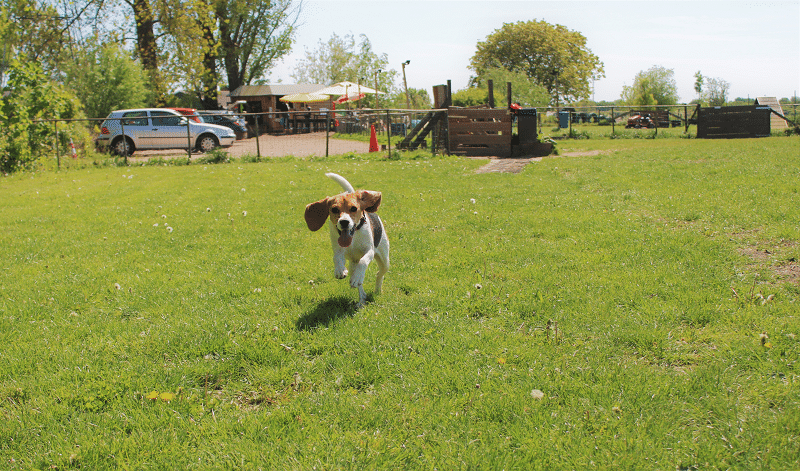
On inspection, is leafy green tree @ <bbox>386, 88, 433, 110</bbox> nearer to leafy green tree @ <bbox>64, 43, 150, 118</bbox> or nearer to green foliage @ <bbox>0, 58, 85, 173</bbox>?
leafy green tree @ <bbox>64, 43, 150, 118</bbox>

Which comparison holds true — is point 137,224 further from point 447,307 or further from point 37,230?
point 447,307

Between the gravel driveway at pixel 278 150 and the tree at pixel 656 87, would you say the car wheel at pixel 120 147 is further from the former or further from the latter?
A: the tree at pixel 656 87

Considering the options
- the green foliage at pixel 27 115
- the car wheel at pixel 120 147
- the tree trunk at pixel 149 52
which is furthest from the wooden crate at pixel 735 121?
the tree trunk at pixel 149 52

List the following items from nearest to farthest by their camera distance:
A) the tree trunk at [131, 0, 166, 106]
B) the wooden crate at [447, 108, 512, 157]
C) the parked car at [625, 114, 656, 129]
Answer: the wooden crate at [447, 108, 512, 157], the tree trunk at [131, 0, 166, 106], the parked car at [625, 114, 656, 129]

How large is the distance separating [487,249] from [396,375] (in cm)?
289

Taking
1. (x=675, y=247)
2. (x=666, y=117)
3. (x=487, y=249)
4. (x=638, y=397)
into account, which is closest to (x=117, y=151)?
(x=487, y=249)

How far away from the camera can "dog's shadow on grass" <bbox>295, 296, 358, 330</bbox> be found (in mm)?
→ 4102

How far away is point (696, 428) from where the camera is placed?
265 cm

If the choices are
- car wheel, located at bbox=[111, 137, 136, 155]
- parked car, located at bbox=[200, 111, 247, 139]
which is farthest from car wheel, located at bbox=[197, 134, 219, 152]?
parked car, located at bbox=[200, 111, 247, 139]

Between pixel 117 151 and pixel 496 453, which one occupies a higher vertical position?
pixel 117 151

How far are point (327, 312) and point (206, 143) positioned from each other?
698 inches

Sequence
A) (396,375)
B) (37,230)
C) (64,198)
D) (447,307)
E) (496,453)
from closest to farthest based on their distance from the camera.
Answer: (496,453) → (396,375) → (447,307) → (37,230) → (64,198)

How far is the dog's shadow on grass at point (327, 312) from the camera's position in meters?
4.10

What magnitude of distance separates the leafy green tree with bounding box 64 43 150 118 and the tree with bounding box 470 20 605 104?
137ft
